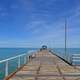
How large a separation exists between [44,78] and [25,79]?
45.2 inches

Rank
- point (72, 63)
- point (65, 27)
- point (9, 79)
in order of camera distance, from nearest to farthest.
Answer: point (9, 79), point (72, 63), point (65, 27)

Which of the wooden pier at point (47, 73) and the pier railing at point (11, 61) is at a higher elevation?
the pier railing at point (11, 61)

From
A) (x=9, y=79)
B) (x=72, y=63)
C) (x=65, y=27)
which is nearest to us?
(x=9, y=79)

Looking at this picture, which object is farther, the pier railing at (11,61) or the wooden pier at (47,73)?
the wooden pier at (47,73)

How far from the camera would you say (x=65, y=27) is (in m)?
33.0

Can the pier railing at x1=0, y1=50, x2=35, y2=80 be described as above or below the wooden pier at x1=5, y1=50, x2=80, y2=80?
above

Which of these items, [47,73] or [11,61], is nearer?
[47,73]

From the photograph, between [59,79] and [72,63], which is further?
[72,63]

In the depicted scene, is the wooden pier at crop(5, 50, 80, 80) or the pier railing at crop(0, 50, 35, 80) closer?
the pier railing at crop(0, 50, 35, 80)

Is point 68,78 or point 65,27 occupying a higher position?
point 65,27

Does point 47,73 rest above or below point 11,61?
below

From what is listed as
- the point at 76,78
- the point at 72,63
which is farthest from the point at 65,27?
the point at 76,78

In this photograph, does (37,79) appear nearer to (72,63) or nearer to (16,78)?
(16,78)

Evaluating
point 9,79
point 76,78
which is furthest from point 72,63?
point 9,79
